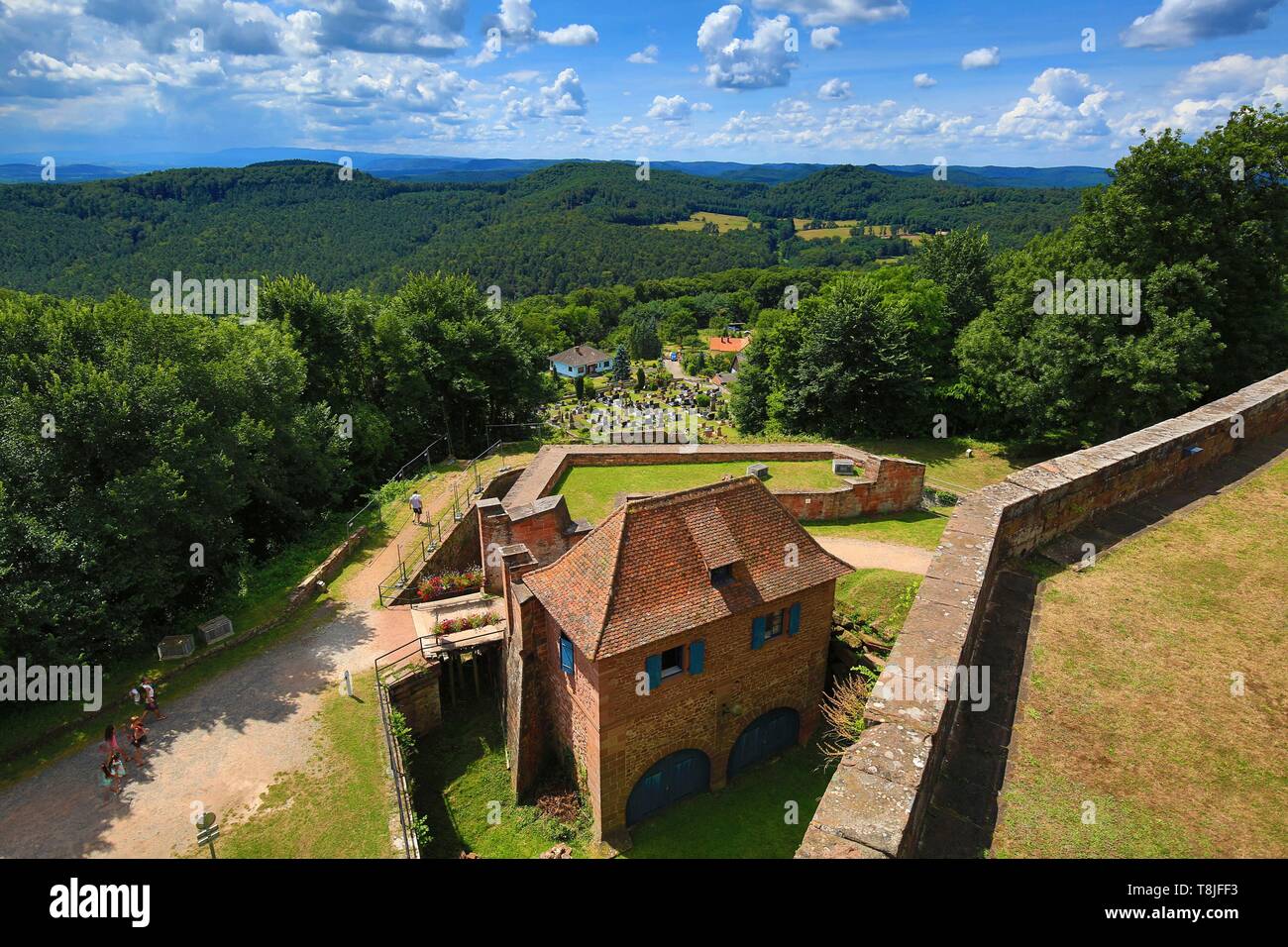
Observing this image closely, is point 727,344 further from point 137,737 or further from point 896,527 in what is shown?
point 137,737

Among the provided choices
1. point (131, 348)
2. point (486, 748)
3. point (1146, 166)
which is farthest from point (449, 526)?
point (1146, 166)

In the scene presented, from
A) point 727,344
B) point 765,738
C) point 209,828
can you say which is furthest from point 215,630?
point 727,344

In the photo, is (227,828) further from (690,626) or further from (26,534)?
(690,626)

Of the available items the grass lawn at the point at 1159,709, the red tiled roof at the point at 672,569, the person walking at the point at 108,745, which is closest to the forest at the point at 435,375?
the person walking at the point at 108,745

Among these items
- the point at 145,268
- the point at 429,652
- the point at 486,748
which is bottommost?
the point at 486,748

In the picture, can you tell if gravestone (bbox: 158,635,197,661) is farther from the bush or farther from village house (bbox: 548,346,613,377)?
village house (bbox: 548,346,613,377)

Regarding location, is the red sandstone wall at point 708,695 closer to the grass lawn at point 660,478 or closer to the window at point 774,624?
the window at point 774,624
